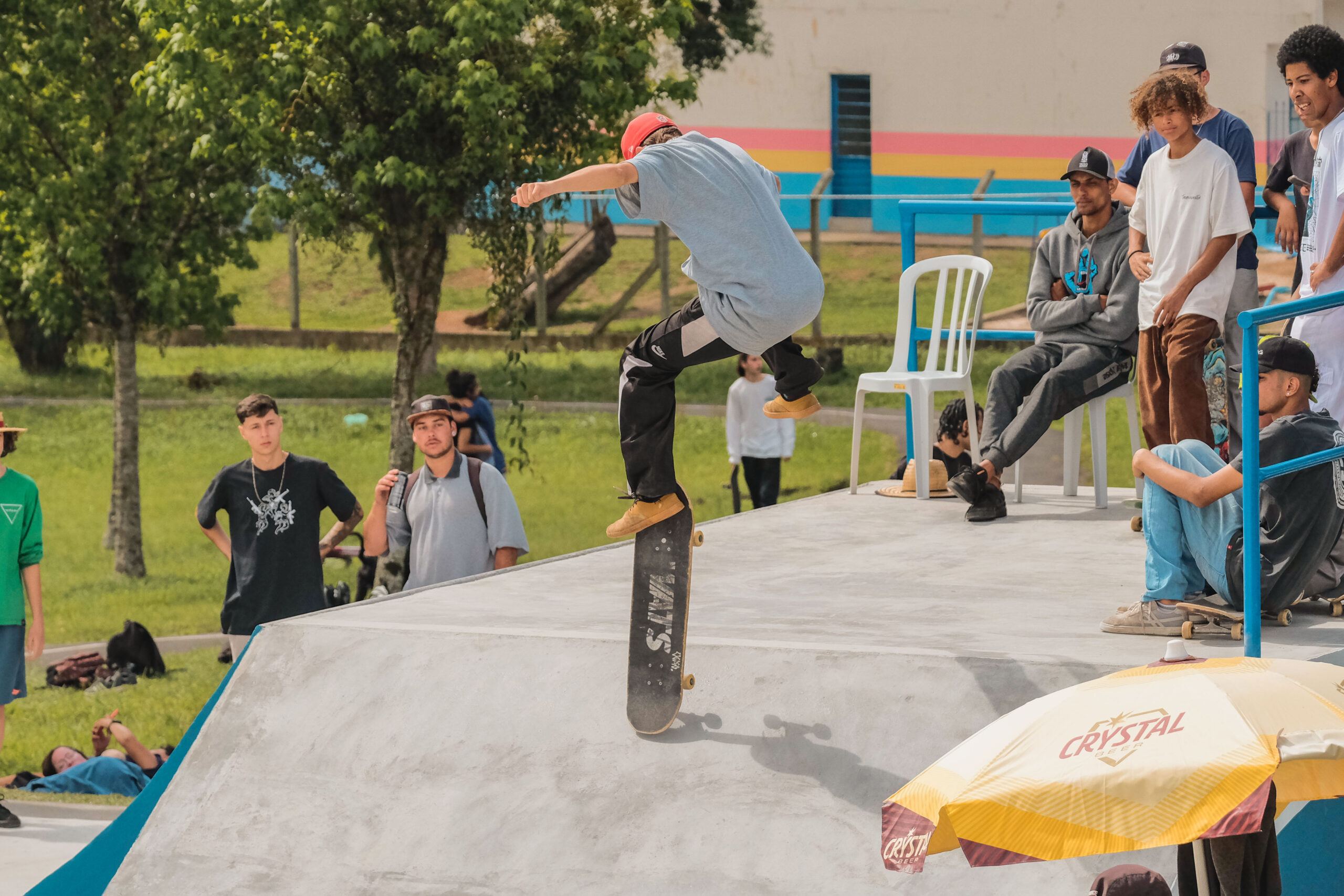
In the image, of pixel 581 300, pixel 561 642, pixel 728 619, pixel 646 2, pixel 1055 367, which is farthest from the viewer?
pixel 581 300

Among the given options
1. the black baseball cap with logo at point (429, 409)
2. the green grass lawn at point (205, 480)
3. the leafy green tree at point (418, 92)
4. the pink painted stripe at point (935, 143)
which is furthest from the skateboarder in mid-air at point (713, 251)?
the pink painted stripe at point (935, 143)

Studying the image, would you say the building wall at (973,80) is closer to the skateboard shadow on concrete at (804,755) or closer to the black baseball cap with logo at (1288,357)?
the black baseball cap with logo at (1288,357)

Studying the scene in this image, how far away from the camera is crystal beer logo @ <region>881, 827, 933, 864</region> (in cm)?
262

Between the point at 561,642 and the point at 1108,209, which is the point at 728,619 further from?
the point at 1108,209

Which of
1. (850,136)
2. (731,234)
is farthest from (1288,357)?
(850,136)

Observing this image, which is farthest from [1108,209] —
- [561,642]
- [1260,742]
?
[1260,742]

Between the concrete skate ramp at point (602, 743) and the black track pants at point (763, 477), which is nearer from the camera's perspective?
the concrete skate ramp at point (602, 743)

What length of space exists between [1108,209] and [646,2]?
8.72 m

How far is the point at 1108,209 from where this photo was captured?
681 cm

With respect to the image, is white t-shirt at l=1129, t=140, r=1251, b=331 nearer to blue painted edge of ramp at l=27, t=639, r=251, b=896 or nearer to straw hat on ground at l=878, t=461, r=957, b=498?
straw hat on ground at l=878, t=461, r=957, b=498

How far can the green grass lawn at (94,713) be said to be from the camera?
1055cm

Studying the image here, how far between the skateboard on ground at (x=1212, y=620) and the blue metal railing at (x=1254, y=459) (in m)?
0.34

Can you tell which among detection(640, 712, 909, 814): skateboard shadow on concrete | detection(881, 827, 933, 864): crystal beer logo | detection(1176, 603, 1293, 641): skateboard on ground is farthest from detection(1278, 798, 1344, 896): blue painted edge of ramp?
detection(881, 827, 933, 864): crystal beer logo

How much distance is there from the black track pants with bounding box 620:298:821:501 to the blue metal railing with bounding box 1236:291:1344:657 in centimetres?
126
